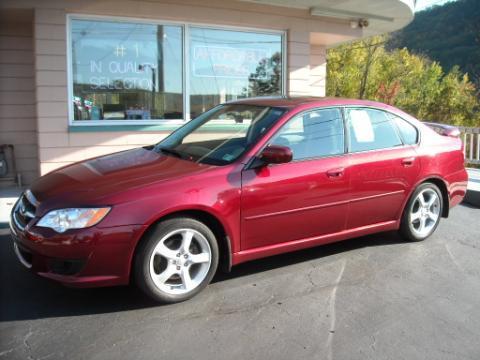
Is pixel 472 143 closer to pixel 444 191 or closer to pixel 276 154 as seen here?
pixel 444 191

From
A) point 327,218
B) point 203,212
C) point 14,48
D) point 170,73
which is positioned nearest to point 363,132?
point 327,218

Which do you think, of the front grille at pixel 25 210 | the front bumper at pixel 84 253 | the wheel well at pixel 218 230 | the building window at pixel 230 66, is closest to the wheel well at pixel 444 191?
the wheel well at pixel 218 230

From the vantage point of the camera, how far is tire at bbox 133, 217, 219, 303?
11.7 ft

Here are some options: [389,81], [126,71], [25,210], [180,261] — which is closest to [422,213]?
[180,261]

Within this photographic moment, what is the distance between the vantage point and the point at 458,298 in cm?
399

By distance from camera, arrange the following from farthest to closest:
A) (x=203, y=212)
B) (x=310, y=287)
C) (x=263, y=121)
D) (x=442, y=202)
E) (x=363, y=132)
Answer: (x=442, y=202), (x=363, y=132), (x=263, y=121), (x=310, y=287), (x=203, y=212)

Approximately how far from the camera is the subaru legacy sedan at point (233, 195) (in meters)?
3.45

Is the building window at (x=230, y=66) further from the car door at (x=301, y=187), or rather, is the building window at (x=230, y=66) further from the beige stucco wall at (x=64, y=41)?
the car door at (x=301, y=187)

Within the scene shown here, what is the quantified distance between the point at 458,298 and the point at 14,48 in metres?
7.35

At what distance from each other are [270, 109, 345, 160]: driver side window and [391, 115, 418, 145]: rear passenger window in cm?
80

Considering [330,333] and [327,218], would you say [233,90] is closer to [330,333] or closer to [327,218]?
[327,218]

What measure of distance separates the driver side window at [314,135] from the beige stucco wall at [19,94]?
5.44m

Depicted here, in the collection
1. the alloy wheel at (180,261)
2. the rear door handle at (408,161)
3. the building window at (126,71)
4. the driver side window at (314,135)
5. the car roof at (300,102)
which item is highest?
the building window at (126,71)

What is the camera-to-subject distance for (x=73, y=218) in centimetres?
342
